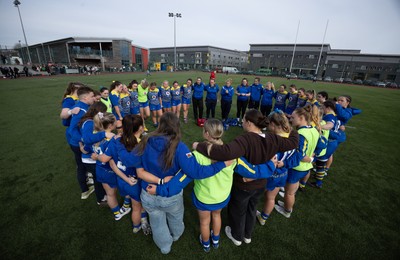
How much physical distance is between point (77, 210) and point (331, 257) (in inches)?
178

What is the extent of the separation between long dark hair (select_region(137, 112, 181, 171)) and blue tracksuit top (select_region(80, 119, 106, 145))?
99 cm

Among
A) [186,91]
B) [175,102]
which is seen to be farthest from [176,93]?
[186,91]

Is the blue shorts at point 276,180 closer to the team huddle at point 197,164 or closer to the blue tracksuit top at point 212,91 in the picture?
the team huddle at point 197,164

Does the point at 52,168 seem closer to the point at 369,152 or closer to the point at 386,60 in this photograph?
the point at 369,152

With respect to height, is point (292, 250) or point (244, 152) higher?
point (244, 152)

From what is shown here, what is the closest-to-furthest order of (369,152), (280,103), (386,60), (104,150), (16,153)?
(104,150)
(16,153)
(369,152)
(280,103)
(386,60)

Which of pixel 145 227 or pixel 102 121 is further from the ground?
pixel 102 121

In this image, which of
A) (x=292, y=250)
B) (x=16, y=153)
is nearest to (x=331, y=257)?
(x=292, y=250)

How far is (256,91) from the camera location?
850 centimetres

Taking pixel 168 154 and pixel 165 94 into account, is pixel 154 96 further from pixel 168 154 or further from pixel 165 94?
pixel 168 154

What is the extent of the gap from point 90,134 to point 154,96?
506 centimetres

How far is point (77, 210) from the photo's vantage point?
11.3 feet

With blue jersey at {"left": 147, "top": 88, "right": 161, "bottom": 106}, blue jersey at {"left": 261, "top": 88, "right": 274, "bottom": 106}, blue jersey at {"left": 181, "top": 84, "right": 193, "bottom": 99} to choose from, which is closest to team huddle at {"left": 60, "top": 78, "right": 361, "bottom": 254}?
blue jersey at {"left": 147, "top": 88, "right": 161, "bottom": 106}

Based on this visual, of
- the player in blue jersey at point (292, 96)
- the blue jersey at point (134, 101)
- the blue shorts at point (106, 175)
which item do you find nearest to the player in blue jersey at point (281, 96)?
the player in blue jersey at point (292, 96)
